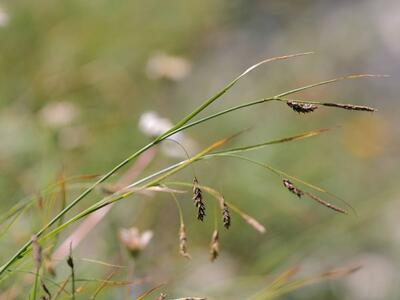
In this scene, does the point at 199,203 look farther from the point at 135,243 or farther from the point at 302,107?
the point at 135,243

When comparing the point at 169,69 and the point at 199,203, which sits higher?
the point at 169,69

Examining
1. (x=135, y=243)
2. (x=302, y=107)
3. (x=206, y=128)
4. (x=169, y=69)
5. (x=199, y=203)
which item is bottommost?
(x=199, y=203)

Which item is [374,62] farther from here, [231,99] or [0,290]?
[0,290]

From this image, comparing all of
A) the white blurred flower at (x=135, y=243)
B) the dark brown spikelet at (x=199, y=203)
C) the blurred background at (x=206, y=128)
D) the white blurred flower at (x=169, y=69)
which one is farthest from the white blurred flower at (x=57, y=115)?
the dark brown spikelet at (x=199, y=203)

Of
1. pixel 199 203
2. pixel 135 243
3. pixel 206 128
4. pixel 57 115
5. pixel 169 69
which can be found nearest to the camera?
pixel 199 203

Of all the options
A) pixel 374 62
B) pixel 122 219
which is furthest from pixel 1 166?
pixel 374 62

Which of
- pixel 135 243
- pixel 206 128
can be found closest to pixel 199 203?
pixel 135 243

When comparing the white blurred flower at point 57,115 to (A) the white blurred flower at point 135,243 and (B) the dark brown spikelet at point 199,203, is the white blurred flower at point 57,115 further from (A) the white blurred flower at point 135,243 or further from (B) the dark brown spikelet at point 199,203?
(B) the dark brown spikelet at point 199,203
